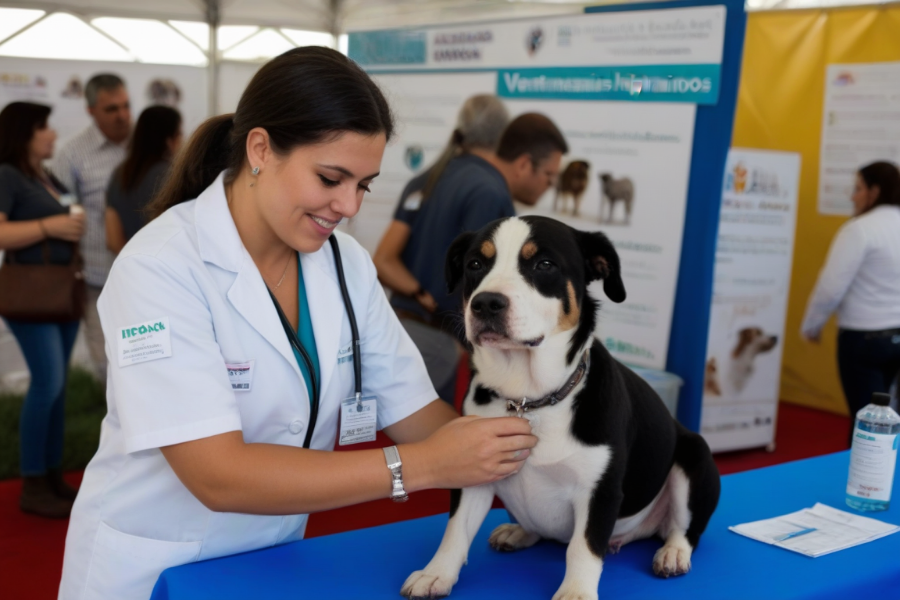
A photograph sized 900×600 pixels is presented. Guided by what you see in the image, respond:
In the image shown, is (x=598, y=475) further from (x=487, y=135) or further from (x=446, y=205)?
(x=487, y=135)

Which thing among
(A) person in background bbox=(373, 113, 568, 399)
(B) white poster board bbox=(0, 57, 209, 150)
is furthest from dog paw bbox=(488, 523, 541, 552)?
(B) white poster board bbox=(0, 57, 209, 150)

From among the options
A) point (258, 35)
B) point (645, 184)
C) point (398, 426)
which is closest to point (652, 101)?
point (645, 184)

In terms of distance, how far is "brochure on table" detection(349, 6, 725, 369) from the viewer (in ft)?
12.3

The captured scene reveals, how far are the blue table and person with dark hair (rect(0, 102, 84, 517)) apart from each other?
2389mm

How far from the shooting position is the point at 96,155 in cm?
431

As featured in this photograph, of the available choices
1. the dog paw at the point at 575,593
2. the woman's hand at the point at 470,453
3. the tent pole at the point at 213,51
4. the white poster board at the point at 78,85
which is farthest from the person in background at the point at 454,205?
the tent pole at the point at 213,51

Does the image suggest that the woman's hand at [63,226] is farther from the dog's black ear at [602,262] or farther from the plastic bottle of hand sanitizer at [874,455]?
the plastic bottle of hand sanitizer at [874,455]

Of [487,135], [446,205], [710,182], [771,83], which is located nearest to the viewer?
[446,205]

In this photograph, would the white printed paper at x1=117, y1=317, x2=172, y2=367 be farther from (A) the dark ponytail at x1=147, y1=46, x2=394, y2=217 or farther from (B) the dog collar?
(B) the dog collar

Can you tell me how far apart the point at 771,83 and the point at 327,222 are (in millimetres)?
5498

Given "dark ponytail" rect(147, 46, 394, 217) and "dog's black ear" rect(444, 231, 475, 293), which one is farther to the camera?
"dog's black ear" rect(444, 231, 475, 293)

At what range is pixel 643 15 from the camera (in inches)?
151

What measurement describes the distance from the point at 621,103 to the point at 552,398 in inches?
115

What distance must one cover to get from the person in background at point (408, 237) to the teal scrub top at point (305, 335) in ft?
4.98
